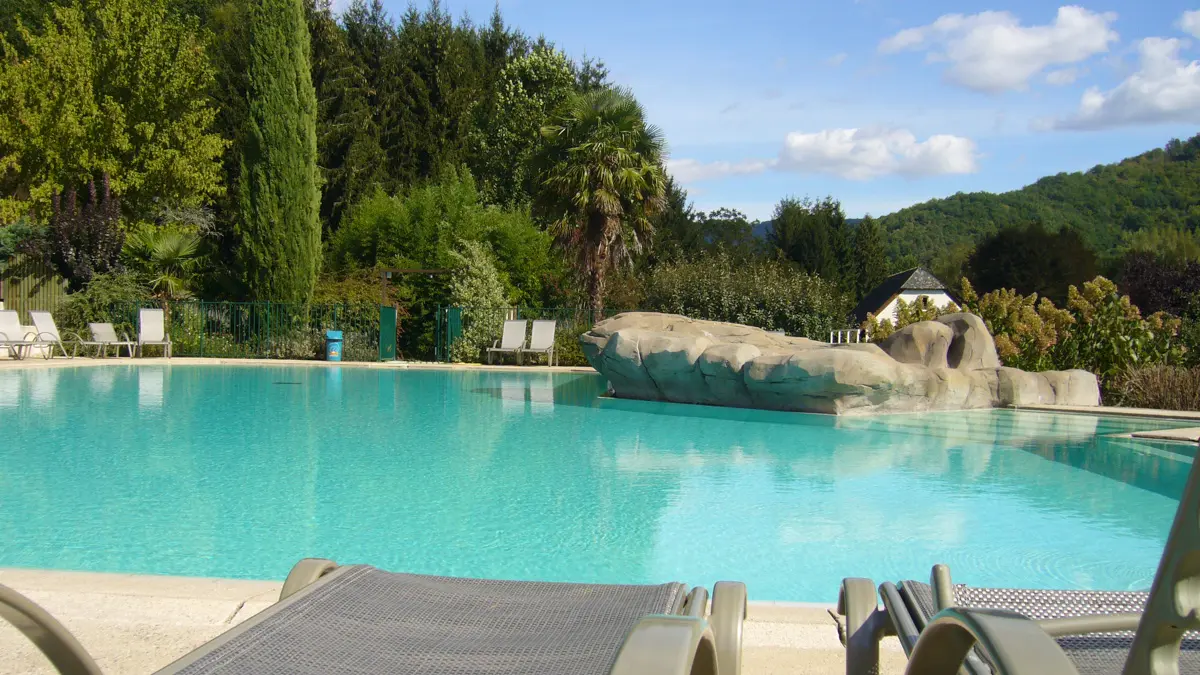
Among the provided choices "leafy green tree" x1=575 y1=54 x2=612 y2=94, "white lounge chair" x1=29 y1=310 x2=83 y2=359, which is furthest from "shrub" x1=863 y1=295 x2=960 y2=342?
"leafy green tree" x1=575 y1=54 x2=612 y2=94

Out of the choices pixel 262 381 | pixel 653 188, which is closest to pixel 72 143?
pixel 262 381

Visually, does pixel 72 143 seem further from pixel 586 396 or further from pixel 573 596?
pixel 573 596

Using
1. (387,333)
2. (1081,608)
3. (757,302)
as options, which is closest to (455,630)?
(1081,608)

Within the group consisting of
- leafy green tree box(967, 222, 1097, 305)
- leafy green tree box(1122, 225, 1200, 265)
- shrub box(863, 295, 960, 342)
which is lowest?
shrub box(863, 295, 960, 342)

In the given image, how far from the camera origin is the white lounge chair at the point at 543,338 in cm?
1941

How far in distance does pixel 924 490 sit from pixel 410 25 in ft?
105

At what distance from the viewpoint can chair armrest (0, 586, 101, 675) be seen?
138 centimetres

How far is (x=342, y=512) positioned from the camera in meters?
5.97

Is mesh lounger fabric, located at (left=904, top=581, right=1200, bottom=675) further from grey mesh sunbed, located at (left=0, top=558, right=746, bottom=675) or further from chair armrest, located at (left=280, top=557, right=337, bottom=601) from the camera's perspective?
chair armrest, located at (left=280, top=557, right=337, bottom=601)

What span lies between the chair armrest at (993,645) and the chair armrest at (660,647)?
328 millimetres

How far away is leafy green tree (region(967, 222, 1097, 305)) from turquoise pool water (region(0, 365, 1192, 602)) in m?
33.1

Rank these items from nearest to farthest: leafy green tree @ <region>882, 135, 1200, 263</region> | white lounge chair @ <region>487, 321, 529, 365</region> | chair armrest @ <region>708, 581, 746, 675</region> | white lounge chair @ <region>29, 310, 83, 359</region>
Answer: chair armrest @ <region>708, 581, 746, 675</region> < white lounge chair @ <region>29, 310, 83, 359</region> < white lounge chair @ <region>487, 321, 529, 365</region> < leafy green tree @ <region>882, 135, 1200, 263</region>

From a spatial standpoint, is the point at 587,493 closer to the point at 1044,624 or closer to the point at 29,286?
the point at 1044,624

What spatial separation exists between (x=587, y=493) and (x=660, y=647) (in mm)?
5546
